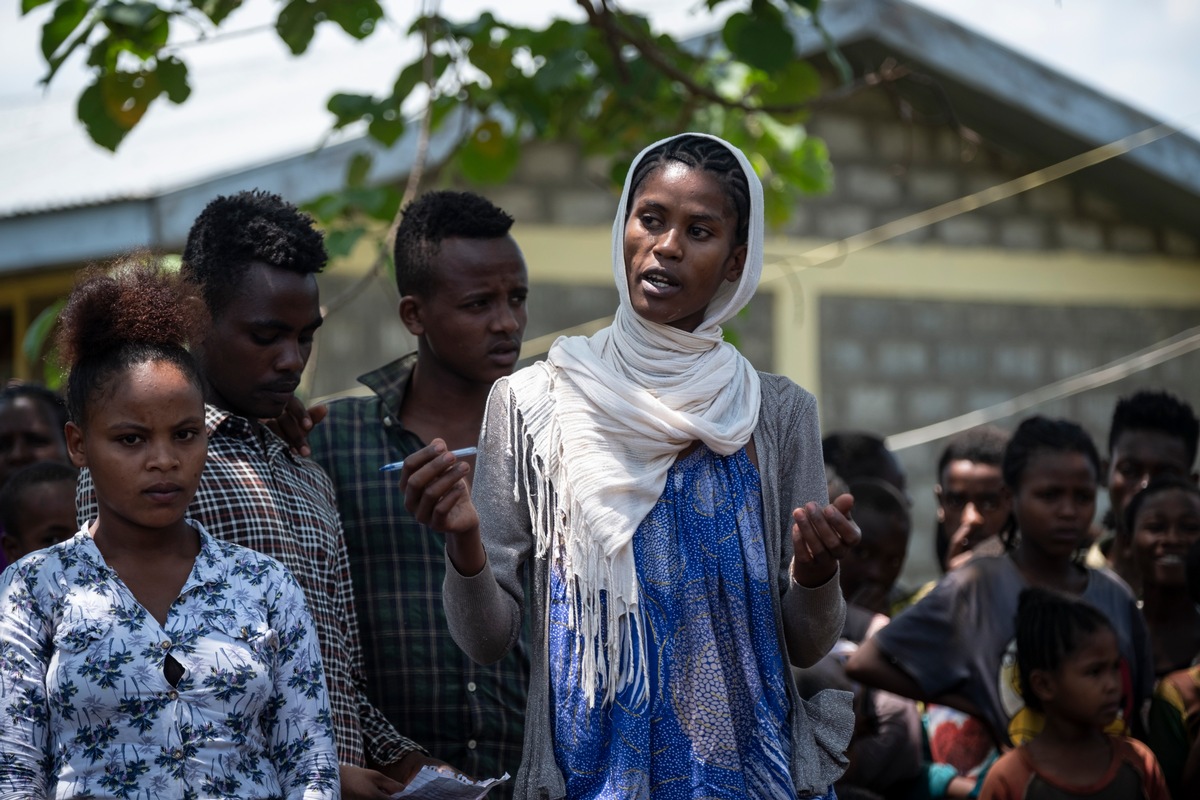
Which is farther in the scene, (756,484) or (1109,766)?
(1109,766)

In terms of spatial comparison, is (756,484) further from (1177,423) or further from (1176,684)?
(1177,423)

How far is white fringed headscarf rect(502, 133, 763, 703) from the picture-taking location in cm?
272

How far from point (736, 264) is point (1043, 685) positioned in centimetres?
210

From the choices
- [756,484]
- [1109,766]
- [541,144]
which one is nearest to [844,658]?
[1109,766]

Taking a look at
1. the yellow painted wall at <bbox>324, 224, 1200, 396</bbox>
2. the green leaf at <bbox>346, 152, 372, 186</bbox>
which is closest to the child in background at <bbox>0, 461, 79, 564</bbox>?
the green leaf at <bbox>346, 152, 372, 186</bbox>

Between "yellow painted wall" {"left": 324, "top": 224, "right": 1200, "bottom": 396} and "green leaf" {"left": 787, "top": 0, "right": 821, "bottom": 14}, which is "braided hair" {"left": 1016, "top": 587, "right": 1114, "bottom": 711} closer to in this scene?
"green leaf" {"left": 787, "top": 0, "right": 821, "bottom": 14}

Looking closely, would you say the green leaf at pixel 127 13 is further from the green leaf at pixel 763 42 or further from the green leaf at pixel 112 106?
the green leaf at pixel 763 42

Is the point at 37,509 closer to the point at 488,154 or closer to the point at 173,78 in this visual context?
the point at 173,78

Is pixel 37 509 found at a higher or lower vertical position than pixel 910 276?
lower

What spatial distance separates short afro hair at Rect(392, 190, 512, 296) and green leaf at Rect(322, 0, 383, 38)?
54.5 inches

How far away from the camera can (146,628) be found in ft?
9.14

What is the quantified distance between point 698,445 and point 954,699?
2127mm

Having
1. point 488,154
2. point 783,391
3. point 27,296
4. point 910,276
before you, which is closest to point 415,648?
point 783,391

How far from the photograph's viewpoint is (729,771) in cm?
267
